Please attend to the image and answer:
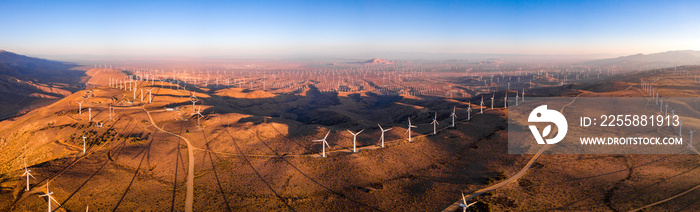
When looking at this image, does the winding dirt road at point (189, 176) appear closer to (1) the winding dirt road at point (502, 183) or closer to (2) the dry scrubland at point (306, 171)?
(2) the dry scrubland at point (306, 171)

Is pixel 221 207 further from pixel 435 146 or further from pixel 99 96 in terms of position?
pixel 99 96

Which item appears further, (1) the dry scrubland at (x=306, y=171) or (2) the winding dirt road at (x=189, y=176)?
(2) the winding dirt road at (x=189, y=176)

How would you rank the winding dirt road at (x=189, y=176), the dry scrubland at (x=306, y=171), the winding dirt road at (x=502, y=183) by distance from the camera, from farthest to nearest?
the winding dirt road at (x=189, y=176), the dry scrubland at (x=306, y=171), the winding dirt road at (x=502, y=183)

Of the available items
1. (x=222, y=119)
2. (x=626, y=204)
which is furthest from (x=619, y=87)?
(x=222, y=119)

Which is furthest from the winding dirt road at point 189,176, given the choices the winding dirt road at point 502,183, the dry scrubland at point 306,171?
the winding dirt road at point 502,183

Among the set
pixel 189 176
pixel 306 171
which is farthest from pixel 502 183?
pixel 189 176

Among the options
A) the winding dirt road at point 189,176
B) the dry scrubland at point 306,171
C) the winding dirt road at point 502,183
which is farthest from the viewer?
the winding dirt road at point 189,176

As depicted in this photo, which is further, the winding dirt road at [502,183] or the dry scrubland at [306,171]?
the dry scrubland at [306,171]

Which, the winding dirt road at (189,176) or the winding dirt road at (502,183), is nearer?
the winding dirt road at (502,183)

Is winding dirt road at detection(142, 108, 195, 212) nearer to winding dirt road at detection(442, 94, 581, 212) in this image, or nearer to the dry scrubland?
the dry scrubland
